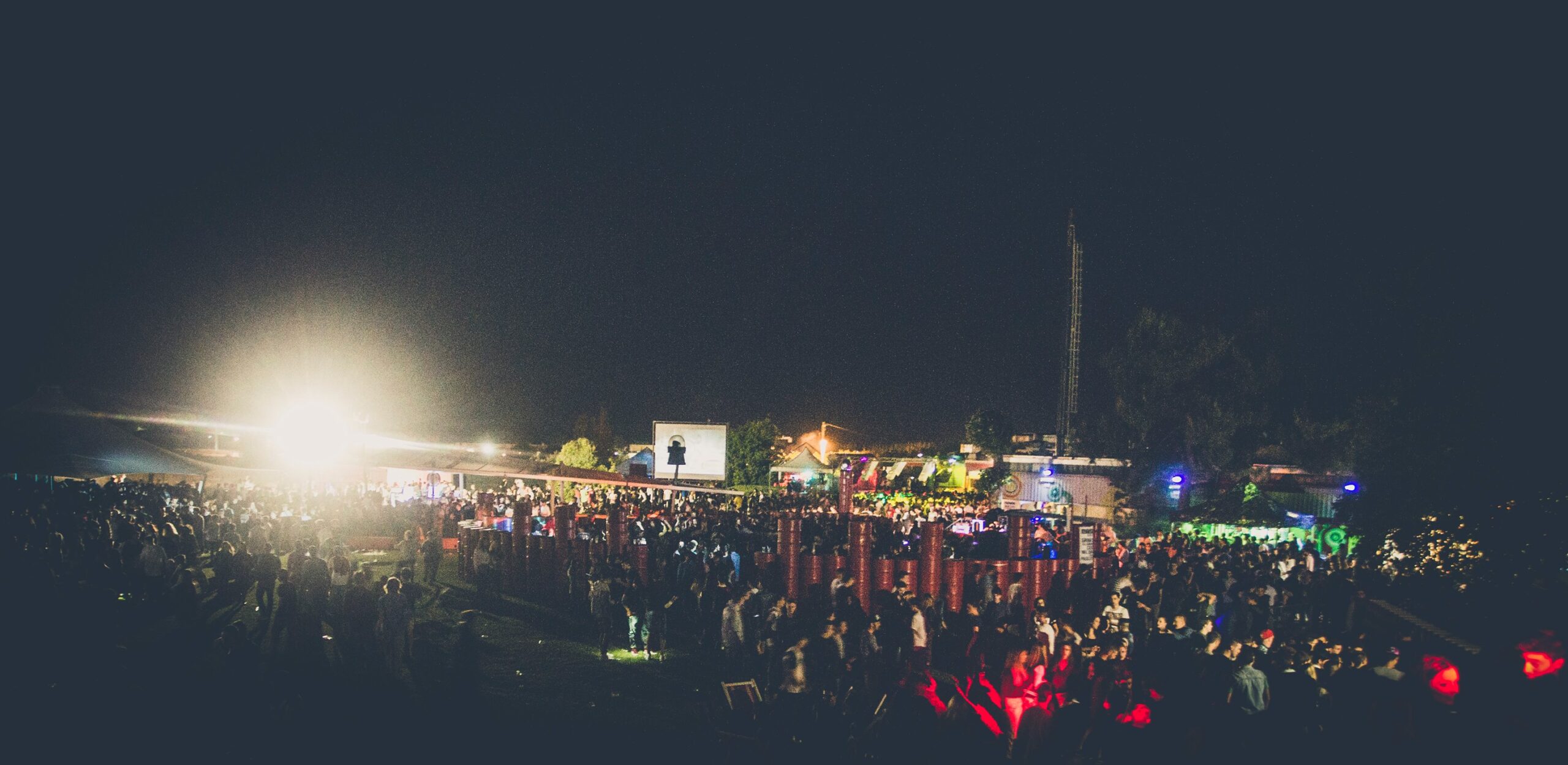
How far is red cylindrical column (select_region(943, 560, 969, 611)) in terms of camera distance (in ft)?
44.1

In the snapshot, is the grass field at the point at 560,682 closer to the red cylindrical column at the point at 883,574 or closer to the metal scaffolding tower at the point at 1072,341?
the red cylindrical column at the point at 883,574

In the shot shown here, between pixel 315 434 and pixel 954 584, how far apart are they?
24.9 m

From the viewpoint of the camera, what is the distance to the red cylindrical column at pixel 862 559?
1286 cm

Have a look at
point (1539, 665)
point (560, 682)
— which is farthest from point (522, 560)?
point (1539, 665)

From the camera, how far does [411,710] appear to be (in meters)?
8.22

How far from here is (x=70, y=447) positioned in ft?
51.8

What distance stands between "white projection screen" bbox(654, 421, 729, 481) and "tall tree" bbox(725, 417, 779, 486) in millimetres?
27473

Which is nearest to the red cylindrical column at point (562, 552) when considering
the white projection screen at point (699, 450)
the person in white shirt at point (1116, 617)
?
the person in white shirt at point (1116, 617)

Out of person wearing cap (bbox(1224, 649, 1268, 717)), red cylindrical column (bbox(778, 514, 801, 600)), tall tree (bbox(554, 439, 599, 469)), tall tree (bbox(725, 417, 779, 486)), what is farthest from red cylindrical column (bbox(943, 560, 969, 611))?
tall tree (bbox(554, 439, 599, 469))

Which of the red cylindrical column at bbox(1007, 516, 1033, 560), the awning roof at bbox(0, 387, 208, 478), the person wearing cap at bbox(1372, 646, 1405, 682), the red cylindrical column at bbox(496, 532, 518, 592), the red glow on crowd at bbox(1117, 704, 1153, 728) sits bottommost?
the red cylindrical column at bbox(496, 532, 518, 592)

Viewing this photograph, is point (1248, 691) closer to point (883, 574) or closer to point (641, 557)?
point (883, 574)

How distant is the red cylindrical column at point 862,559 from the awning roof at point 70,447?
1303 centimetres

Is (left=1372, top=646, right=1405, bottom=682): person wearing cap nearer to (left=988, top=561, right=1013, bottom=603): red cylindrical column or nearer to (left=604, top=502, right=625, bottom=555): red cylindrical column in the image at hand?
(left=988, top=561, right=1013, bottom=603): red cylindrical column

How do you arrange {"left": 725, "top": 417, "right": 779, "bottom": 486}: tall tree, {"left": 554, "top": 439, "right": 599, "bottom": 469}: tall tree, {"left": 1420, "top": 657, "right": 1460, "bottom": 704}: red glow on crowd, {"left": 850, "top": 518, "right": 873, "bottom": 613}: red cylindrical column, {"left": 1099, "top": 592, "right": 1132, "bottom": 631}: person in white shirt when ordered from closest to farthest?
{"left": 1420, "top": 657, "right": 1460, "bottom": 704}: red glow on crowd
{"left": 1099, "top": 592, "right": 1132, "bottom": 631}: person in white shirt
{"left": 850, "top": 518, "right": 873, "bottom": 613}: red cylindrical column
{"left": 725, "top": 417, "right": 779, "bottom": 486}: tall tree
{"left": 554, "top": 439, "right": 599, "bottom": 469}: tall tree
